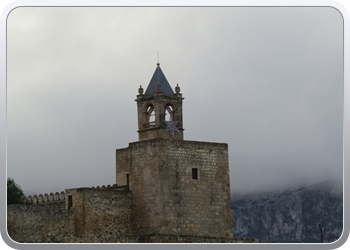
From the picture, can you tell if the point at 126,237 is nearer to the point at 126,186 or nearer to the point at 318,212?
the point at 126,186

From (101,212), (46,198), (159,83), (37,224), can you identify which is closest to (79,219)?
(101,212)

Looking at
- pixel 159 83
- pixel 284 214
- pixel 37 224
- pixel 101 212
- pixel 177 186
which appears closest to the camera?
pixel 37 224

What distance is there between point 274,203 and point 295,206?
5.41 feet

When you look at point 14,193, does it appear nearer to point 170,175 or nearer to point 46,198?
point 46,198

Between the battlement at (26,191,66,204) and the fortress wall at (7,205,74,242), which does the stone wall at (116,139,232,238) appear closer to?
the battlement at (26,191,66,204)

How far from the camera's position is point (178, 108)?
57.8 m

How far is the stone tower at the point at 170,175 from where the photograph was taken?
5488 cm

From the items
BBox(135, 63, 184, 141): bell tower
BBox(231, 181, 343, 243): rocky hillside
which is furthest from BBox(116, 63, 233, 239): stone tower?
BBox(231, 181, 343, 243): rocky hillside

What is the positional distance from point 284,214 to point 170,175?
23.6 m

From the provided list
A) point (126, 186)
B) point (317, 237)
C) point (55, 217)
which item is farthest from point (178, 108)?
point (317, 237)

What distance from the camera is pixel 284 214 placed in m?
76.9

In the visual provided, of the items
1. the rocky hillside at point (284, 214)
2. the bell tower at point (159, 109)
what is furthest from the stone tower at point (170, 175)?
the rocky hillside at point (284, 214)

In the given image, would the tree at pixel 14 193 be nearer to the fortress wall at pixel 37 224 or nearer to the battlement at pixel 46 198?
the battlement at pixel 46 198
